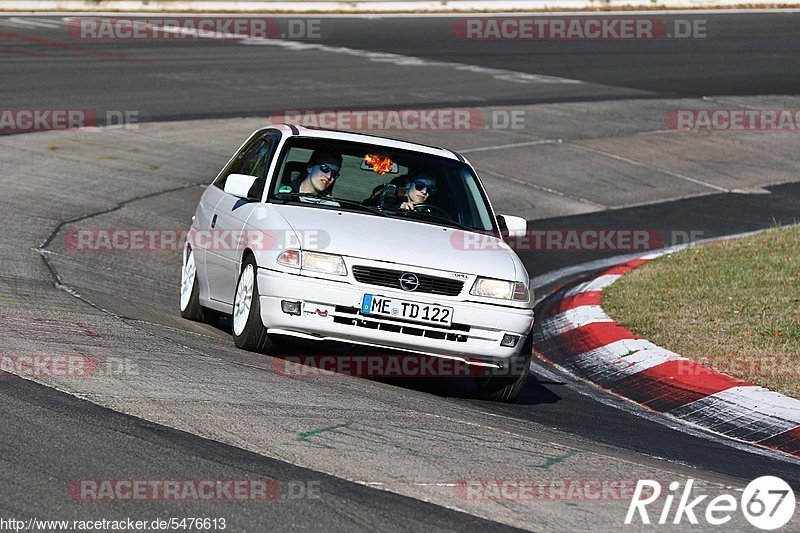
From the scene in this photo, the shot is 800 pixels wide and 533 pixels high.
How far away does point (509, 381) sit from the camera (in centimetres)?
857

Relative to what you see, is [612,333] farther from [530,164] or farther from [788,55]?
[788,55]

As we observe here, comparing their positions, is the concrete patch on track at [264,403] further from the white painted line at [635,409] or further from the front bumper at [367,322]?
the white painted line at [635,409]

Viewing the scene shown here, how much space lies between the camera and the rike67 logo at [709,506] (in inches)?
223

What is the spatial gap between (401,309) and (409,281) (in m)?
0.18

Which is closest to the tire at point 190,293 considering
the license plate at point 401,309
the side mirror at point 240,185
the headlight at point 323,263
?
the side mirror at point 240,185

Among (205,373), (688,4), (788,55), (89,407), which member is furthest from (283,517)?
(688,4)

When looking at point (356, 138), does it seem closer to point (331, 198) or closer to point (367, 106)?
point (331, 198)

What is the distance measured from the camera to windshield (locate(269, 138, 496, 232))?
30.5 ft

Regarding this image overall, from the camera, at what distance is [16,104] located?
757 inches

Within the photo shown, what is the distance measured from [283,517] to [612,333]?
582 centimetres

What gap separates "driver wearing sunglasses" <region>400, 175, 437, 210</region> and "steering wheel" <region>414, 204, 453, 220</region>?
41 millimetres

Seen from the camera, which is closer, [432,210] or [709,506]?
[709,506]

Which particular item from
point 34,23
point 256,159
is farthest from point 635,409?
point 34,23

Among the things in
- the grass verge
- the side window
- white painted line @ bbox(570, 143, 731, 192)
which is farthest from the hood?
white painted line @ bbox(570, 143, 731, 192)
